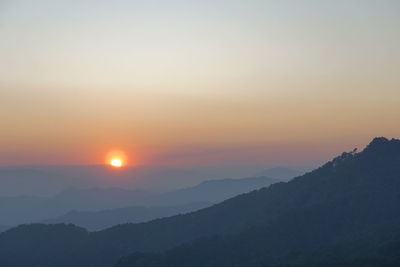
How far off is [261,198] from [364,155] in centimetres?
3188

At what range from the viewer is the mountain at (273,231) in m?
113

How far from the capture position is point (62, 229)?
17938 centimetres

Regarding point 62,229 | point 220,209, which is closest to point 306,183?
point 220,209

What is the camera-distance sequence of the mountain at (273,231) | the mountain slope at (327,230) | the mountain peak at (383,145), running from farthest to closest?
the mountain peak at (383,145) → the mountain at (273,231) → the mountain slope at (327,230)

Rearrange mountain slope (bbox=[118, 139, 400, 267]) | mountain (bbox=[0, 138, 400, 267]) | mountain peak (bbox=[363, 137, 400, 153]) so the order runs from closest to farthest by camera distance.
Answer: mountain slope (bbox=[118, 139, 400, 267]), mountain (bbox=[0, 138, 400, 267]), mountain peak (bbox=[363, 137, 400, 153])

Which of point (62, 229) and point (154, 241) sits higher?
point (62, 229)

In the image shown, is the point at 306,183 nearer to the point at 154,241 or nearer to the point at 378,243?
the point at 154,241

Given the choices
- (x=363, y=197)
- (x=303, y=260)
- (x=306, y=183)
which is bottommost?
(x=303, y=260)

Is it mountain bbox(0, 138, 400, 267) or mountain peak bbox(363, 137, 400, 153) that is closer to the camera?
mountain bbox(0, 138, 400, 267)

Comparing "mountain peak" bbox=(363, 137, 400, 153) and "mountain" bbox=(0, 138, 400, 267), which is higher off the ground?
"mountain peak" bbox=(363, 137, 400, 153)

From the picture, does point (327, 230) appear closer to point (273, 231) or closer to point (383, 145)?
point (273, 231)

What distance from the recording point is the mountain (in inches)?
4461

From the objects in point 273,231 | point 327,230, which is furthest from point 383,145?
point 273,231

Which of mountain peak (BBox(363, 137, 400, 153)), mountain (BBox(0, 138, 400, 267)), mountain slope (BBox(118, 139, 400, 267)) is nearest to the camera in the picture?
mountain slope (BBox(118, 139, 400, 267))
